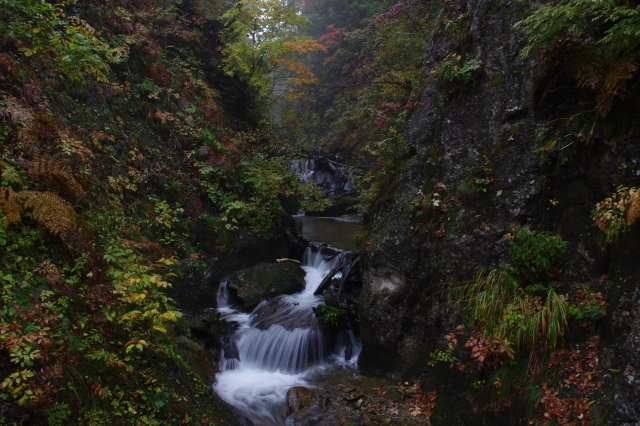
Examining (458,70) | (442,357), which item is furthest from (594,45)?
(442,357)

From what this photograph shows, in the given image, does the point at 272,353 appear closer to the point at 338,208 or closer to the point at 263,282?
the point at 263,282

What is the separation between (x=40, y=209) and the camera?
13.7ft

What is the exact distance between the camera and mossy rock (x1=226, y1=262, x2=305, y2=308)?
10016 millimetres

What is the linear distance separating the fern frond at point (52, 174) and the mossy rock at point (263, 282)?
18.1 feet

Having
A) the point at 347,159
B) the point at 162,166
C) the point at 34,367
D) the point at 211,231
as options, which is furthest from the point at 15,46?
the point at 347,159

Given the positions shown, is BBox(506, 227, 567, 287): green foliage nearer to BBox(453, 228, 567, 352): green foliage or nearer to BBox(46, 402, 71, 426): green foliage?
BBox(453, 228, 567, 352): green foliage

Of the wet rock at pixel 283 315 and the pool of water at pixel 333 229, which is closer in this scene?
the wet rock at pixel 283 315

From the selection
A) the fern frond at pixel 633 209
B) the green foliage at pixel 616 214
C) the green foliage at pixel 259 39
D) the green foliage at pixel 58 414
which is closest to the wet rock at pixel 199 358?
the green foliage at pixel 58 414

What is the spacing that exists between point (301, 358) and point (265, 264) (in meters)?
3.40

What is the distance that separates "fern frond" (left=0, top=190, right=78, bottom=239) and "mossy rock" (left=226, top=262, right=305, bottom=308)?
6061 millimetres

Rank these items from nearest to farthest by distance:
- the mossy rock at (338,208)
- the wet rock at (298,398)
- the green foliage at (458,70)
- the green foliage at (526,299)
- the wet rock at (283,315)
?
the green foliage at (526,299)
the wet rock at (298,398)
the green foliage at (458,70)
the wet rock at (283,315)
the mossy rock at (338,208)

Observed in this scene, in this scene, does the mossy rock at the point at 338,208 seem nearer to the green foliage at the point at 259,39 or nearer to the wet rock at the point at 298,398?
the green foliage at the point at 259,39

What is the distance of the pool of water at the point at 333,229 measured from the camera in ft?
46.4

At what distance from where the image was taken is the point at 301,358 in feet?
26.9
